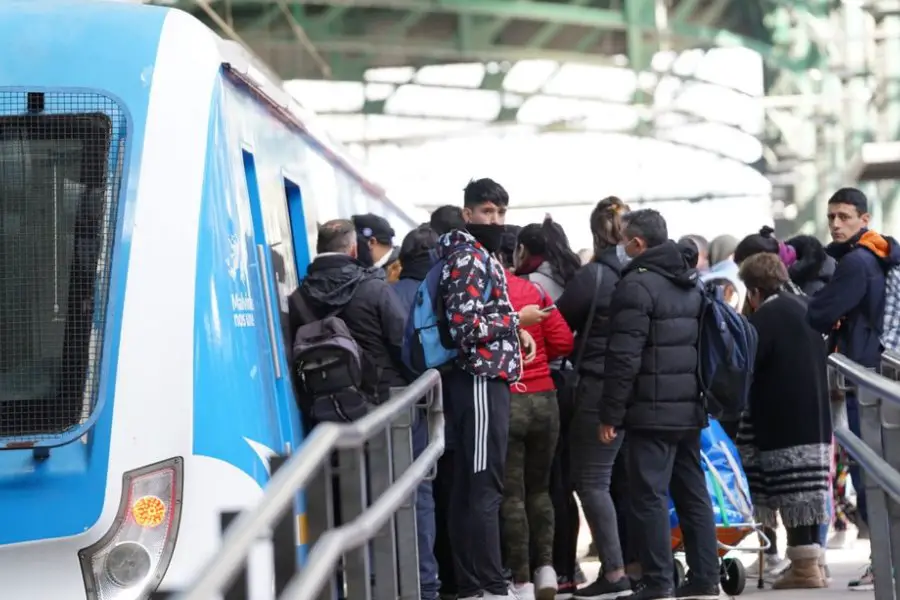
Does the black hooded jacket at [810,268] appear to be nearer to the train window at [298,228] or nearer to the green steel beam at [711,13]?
the train window at [298,228]

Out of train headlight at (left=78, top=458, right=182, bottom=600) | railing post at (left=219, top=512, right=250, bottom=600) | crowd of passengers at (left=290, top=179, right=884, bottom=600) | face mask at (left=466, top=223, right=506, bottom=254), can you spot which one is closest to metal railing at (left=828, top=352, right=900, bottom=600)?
crowd of passengers at (left=290, top=179, right=884, bottom=600)

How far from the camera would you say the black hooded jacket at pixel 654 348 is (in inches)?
304

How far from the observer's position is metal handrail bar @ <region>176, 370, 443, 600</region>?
2900 mm

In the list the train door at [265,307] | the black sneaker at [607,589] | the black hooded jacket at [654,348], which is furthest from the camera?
the black sneaker at [607,589]

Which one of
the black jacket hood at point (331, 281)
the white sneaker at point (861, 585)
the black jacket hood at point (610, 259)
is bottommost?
the white sneaker at point (861, 585)

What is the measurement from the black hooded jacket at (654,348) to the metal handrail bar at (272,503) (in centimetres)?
283

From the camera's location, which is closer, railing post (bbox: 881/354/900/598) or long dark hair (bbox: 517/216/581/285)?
railing post (bbox: 881/354/900/598)

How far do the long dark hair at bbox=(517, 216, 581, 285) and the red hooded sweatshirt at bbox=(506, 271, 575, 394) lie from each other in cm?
40

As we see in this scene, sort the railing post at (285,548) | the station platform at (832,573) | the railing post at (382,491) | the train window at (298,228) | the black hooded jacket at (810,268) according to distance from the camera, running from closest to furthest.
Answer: the railing post at (285,548) < the railing post at (382,491) < the train window at (298,228) < the station platform at (832,573) < the black hooded jacket at (810,268)

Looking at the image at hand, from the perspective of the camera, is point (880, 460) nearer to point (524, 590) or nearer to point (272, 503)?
point (524, 590)

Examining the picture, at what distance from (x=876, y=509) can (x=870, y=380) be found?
2.65ft

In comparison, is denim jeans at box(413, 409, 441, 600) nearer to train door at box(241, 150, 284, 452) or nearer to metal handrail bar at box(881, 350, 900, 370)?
train door at box(241, 150, 284, 452)

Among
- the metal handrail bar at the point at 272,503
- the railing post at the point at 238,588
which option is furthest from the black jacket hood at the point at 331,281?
the railing post at the point at 238,588

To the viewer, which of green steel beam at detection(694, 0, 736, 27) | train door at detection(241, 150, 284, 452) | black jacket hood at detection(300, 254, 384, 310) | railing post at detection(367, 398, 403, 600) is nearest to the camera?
railing post at detection(367, 398, 403, 600)
